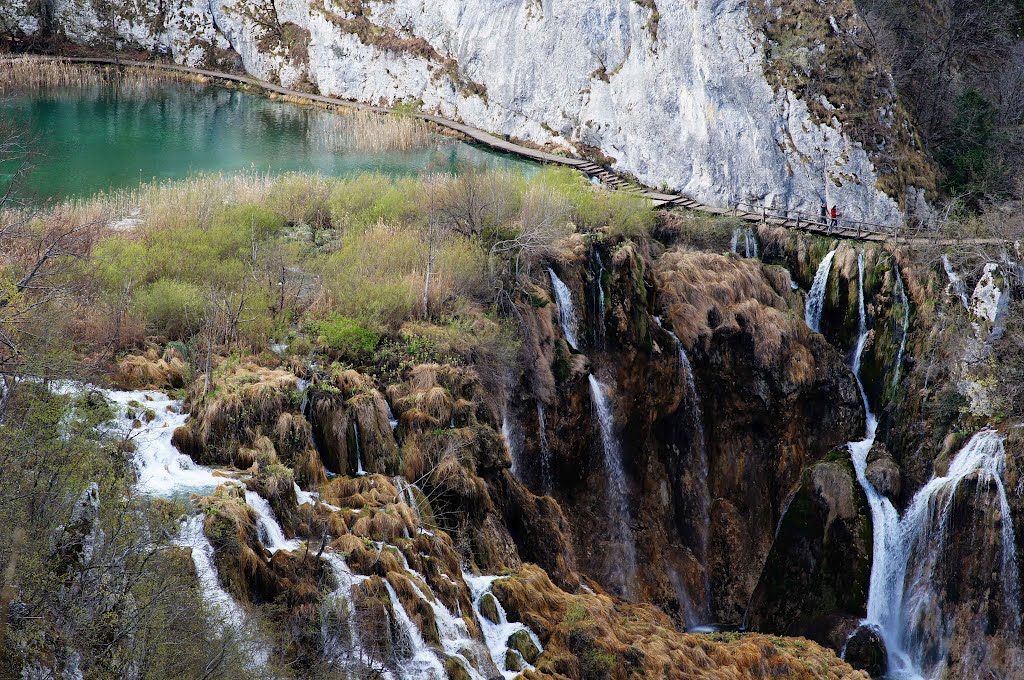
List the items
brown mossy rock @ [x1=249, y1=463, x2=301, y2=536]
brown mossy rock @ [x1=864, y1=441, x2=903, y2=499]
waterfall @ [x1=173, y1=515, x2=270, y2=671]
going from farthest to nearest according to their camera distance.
A: brown mossy rock @ [x1=864, y1=441, x2=903, y2=499], brown mossy rock @ [x1=249, y1=463, x2=301, y2=536], waterfall @ [x1=173, y1=515, x2=270, y2=671]

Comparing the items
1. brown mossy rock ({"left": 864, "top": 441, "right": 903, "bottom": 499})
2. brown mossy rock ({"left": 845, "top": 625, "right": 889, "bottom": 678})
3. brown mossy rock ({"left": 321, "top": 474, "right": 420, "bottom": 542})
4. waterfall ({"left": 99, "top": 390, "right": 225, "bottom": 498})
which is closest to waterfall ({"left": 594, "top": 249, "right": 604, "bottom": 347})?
brown mossy rock ({"left": 864, "top": 441, "right": 903, "bottom": 499})

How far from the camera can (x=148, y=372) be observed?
709 inches

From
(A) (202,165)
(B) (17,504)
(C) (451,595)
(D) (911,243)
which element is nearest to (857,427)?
(D) (911,243)

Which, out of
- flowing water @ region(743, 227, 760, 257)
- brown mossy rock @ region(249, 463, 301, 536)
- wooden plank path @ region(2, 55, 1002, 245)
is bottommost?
brown mossy rock @ region(249, 463, 301, 536)

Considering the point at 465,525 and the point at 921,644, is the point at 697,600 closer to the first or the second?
the point at 921,644

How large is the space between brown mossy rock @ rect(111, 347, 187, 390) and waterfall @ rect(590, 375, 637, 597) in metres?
9.75

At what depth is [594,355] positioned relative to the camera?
25234mm

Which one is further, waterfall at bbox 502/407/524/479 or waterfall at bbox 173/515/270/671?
waterfall at bbox 502/407/524/479

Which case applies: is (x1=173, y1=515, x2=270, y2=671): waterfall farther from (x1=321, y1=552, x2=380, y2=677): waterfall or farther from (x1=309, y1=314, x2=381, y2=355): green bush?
(x1=309, y1=314, x2=381, y2=355): green bush

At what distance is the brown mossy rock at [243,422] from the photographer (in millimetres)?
16141

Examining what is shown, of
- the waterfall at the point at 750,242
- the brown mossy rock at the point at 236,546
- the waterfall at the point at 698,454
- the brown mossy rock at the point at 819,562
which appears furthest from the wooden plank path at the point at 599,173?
the brown mossy rock at the point at 236,546

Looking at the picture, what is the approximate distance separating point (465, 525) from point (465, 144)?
33.7m

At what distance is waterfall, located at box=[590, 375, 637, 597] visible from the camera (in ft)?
78.4

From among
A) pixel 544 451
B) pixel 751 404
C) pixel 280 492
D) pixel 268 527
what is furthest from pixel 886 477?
pixel 268 527
